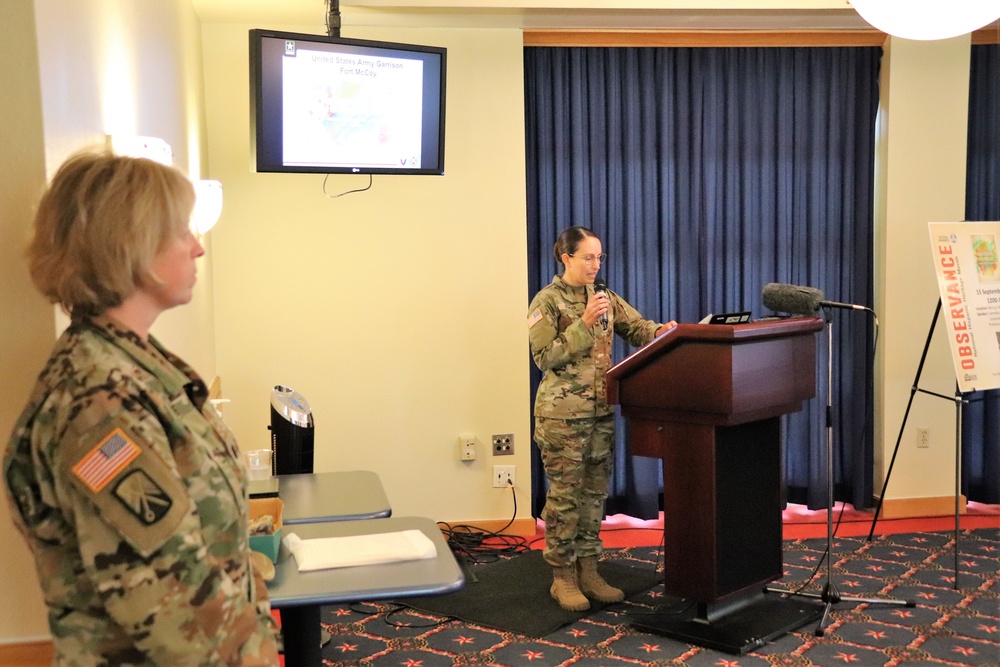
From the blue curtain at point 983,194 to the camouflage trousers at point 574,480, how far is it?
2401 mm

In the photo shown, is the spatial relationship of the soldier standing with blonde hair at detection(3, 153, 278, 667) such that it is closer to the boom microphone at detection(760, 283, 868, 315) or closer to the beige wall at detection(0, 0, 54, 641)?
the beige wall at detection(0, 0, 54, 641)

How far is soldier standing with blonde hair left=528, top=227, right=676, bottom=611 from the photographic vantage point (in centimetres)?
372

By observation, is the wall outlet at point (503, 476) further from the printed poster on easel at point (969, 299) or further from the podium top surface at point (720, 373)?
the printed poster on easel at point (969, 299)

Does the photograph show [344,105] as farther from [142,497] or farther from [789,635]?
[142,497]

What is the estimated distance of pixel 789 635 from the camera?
339 centimetres

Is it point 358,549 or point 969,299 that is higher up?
point 969,299

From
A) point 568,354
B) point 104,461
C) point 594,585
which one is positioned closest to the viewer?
point 104,461

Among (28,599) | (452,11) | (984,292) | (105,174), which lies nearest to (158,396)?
(105,174)

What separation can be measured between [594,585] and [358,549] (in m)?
2.02

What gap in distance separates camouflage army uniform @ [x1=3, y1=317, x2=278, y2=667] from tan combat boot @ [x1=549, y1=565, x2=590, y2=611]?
251 centimetres

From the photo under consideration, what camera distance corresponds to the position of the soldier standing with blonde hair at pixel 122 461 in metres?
1.21

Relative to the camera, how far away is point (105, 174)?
4.26ft

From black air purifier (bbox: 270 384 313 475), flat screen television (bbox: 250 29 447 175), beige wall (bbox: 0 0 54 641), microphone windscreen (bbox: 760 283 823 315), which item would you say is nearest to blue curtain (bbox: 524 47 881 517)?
→ flat screen television (bbox: 250 29 447 175)

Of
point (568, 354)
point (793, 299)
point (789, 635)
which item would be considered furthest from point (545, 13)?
point (789, 635)
